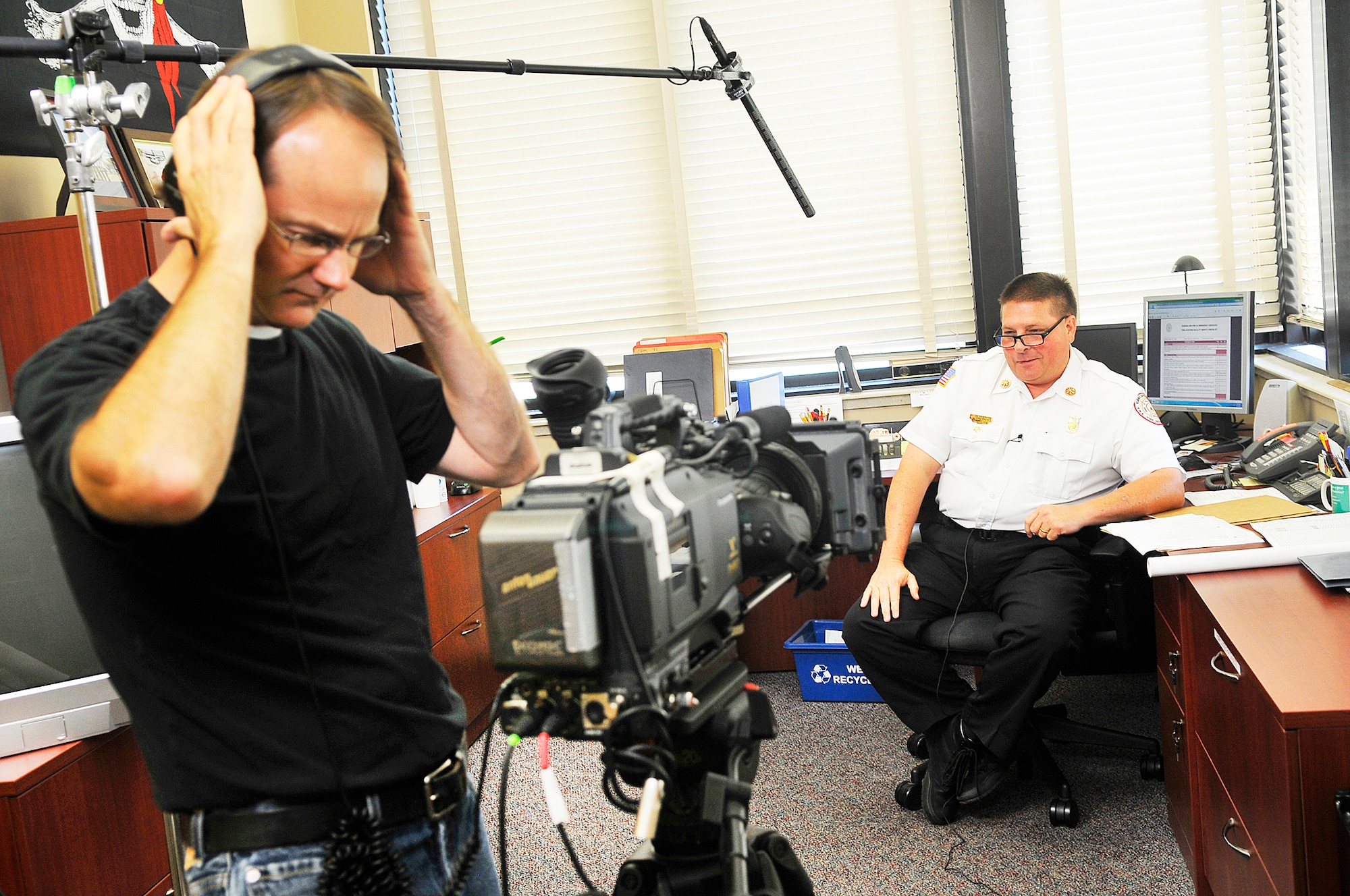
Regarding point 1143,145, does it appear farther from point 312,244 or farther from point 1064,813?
point 312,244

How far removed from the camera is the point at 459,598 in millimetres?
3389

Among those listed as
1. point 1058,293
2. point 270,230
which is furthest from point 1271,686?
point 1058,293

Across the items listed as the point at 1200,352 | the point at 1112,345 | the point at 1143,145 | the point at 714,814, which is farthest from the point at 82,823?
the point at 1143,145

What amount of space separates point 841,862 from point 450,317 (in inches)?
Answer: 70.7

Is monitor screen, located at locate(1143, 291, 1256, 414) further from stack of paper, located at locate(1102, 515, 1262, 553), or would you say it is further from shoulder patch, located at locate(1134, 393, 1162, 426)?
stack of paper, located at locate(1102, 515, 1262, 553)

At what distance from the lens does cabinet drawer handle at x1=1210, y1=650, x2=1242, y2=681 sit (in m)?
1.76

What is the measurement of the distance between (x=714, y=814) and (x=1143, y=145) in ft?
12.3

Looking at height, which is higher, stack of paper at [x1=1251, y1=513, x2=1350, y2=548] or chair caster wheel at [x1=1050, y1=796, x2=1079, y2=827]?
stack of paper at [x1=1251, y1=513, x2=1350, y2=548]

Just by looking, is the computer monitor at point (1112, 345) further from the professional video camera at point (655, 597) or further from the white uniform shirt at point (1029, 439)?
the professional video camera at point (655, 597)

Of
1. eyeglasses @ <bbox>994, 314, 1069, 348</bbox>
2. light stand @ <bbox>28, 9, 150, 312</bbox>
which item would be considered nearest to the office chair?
eyeglasses @ <bbox>994, 314, 1069, 348</bbox>

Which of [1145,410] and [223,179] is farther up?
[223,179]

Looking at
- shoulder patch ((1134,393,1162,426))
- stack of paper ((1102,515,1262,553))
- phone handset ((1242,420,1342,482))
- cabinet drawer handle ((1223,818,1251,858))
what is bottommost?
cabinet drawer handle ((1223,818,1251,858))

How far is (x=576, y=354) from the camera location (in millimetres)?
1078

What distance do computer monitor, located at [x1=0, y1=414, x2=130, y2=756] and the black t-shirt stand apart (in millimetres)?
998
